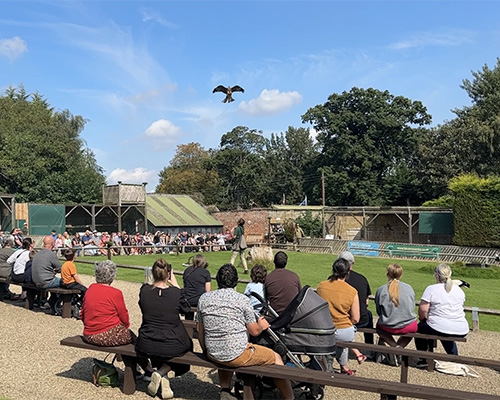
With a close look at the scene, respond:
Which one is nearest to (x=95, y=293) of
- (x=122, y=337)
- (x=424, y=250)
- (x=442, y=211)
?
(x=122, y=337)

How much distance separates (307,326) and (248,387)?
85 centimetres

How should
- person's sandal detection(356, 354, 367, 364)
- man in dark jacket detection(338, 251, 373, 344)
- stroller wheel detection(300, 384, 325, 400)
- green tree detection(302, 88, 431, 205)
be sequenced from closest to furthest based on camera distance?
1. stroller wheel detection(300, 384, 325, 400)
2. person's sandal detection(356, 354, 367, 364)
3. man in dark jacket detection(338, 251, 373, 344)
4. green tree detection(302, 88, 431, 205)

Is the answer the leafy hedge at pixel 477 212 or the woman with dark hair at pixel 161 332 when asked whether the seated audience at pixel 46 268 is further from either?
the leafy hedge at pixel 477 212

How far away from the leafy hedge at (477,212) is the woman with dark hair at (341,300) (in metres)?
26.0

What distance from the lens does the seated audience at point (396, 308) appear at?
292 inches

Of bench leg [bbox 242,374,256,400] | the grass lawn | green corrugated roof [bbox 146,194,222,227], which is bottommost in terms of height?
the grass lawn

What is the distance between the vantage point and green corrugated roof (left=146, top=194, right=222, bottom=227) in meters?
36.9

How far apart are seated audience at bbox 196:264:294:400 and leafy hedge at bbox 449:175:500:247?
27768mm

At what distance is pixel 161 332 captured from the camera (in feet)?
18.2

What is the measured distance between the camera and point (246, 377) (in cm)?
526

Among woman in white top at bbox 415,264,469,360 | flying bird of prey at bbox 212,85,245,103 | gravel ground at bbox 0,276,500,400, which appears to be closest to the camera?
gravel ground at bbox 0,276,500,400

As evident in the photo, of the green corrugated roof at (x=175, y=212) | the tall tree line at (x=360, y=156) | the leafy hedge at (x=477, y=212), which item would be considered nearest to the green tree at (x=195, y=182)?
the tall tree line at (x=360, y=156)

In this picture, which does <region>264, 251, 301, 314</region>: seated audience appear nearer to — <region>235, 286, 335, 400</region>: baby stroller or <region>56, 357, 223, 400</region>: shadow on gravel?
<region>235, 286, 335, 400</region>: baby stroller

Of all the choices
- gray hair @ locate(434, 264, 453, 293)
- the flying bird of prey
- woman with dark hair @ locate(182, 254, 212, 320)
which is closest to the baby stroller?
gray hair @ locate(434, 264, 453, 293)
